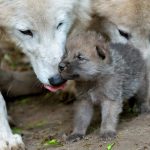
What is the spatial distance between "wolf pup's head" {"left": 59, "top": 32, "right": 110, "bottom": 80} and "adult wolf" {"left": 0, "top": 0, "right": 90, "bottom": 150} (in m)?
0.26

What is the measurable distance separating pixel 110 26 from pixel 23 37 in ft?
2.63

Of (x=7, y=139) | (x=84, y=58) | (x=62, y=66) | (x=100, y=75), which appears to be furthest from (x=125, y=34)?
(x=7, y=139)

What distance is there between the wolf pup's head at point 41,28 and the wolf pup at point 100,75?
0.24 metres

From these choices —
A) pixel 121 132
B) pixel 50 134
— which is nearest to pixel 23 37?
pixel 50 134

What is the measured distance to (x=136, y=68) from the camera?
446cm

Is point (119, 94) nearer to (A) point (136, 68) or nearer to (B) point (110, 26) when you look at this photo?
(A) point (136, 68)

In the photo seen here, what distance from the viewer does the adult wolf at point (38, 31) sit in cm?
429

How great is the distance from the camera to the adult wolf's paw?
4.20 meters

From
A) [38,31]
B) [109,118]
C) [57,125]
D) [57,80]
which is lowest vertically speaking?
[57,125]

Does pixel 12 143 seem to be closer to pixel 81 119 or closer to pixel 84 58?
pixel 81 119

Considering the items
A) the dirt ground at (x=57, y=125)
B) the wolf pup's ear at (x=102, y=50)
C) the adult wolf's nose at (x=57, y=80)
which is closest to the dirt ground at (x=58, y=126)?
the dirt ground at (x=57, y=125)

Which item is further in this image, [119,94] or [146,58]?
[146,58]

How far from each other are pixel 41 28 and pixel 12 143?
88cm

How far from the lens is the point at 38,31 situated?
4348mm
